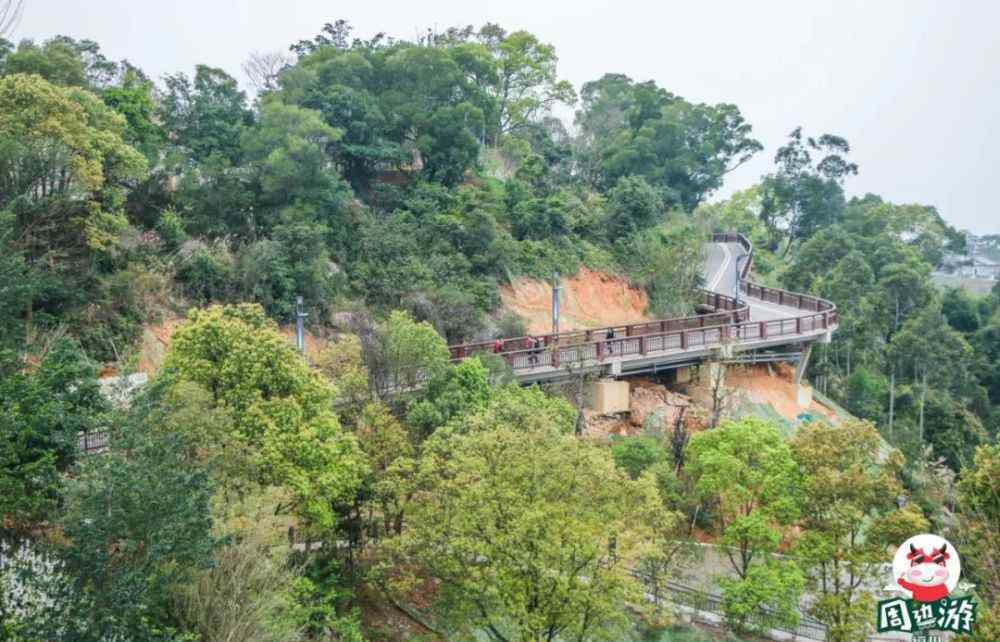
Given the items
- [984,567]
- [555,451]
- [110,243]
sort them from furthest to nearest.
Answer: [110,243] → [555,451] → [984,567]

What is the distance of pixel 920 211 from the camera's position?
7375 cm

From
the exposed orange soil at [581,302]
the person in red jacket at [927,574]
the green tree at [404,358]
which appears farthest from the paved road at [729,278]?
the person in red jacket at [927,574]

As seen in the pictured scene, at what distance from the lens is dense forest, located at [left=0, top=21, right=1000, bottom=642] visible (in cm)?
1559

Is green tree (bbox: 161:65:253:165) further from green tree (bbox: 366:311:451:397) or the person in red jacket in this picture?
the person in red jacket

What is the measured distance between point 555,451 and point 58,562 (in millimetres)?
8040

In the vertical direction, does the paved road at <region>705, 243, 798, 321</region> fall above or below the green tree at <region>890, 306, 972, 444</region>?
above

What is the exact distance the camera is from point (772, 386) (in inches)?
1399

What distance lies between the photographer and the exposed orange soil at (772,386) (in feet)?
114

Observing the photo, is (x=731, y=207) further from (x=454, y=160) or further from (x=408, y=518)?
(x=408, y=518)

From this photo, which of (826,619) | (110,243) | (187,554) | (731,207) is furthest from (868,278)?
(187,554)

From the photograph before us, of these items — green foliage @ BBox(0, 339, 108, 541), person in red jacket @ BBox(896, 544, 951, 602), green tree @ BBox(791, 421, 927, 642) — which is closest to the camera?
person in red jacket @ BBox(896, 544, 951, 602)

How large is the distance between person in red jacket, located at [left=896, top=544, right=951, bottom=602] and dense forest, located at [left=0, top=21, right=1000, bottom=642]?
1228 millimetres
